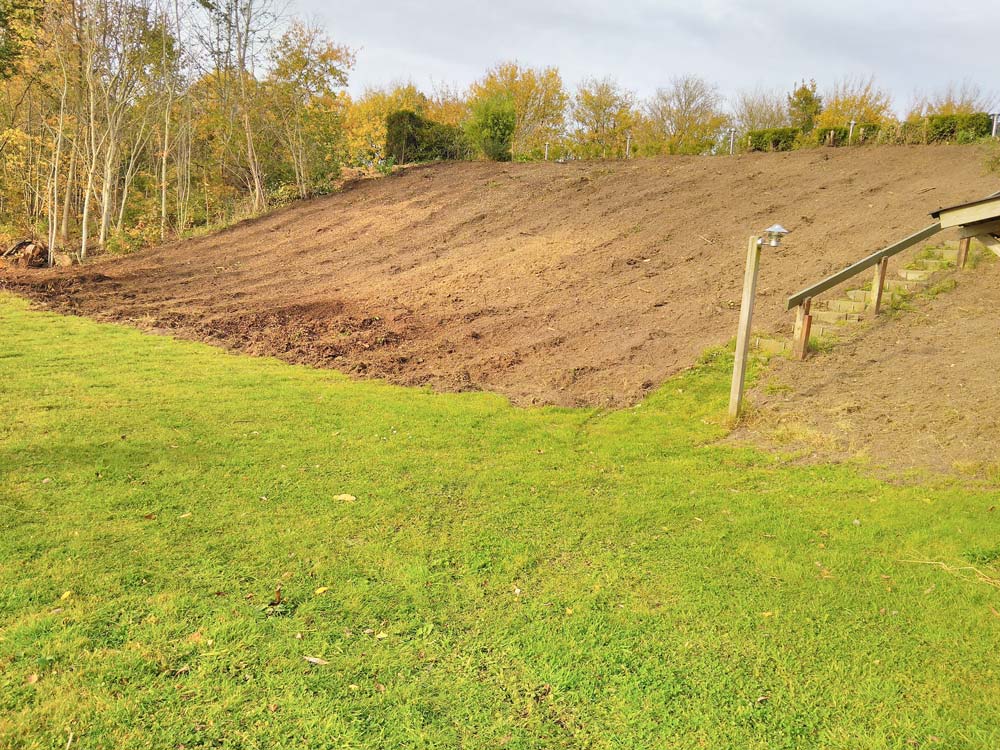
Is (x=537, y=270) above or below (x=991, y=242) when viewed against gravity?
below

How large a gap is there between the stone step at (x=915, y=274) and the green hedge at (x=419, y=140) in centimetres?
1918

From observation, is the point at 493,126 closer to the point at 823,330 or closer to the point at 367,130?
the point at 367,130

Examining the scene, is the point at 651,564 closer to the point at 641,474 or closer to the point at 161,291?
the point at 641,474

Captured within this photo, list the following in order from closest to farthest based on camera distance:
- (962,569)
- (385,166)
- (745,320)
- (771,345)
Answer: (962,569) → (745,320) → (771,345) → (385,166)

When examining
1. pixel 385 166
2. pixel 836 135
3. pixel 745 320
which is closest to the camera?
pixel 745 320

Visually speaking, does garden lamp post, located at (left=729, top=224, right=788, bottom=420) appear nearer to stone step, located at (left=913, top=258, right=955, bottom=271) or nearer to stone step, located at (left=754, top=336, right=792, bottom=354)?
stone step, located at (left=754, top=336, right=792, bottom=354)

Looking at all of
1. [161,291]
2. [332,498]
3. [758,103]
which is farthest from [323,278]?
[758,103]

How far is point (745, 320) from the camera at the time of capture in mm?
6602

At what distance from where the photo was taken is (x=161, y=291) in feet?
49.6

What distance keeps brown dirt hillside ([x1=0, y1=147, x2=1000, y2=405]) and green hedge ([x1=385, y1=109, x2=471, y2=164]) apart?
6.03 meters

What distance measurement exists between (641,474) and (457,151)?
23154mm

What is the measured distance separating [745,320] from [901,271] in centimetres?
491

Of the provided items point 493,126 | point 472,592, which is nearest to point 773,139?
point 493,126

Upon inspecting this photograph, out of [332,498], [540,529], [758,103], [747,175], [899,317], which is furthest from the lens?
[758,103]
